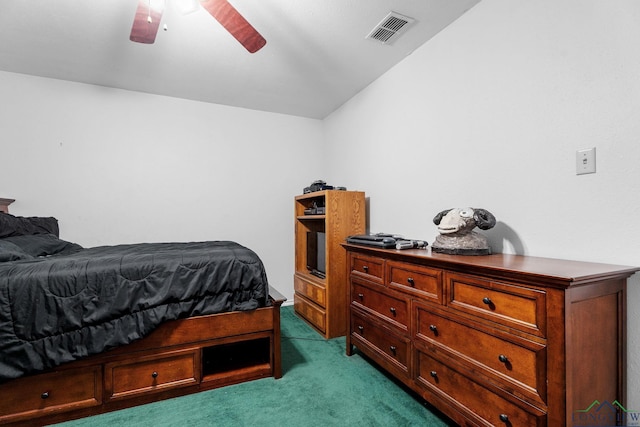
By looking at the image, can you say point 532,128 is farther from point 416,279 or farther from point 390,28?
point 390,28

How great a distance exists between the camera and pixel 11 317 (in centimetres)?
153

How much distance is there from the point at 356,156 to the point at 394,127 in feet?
2.24

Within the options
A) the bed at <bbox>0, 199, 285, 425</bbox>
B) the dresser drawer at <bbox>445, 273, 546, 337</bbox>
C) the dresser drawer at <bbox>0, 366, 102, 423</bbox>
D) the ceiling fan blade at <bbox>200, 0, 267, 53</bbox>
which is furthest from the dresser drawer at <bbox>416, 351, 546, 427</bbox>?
the ceiling fan blade at <bbox>200, 0, 267, 53</bbox>

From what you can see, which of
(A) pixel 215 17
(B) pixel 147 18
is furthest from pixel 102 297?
(A) pixel 215 17

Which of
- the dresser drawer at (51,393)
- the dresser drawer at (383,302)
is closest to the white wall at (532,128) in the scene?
the dresser drawer at (383,302)

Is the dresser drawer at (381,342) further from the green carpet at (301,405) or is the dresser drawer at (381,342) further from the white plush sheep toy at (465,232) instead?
the white plush sheep toy at (465,232)

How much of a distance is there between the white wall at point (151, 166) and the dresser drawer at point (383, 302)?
5.93 ft

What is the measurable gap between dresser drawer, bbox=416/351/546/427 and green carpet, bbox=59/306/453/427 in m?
0.22

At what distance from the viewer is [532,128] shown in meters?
1.68

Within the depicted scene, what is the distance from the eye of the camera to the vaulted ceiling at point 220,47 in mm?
1993

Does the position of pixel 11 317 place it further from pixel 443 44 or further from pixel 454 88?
pixel 443 44

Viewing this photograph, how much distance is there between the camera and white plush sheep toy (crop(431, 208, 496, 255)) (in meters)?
1.68

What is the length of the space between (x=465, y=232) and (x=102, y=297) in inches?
81.0

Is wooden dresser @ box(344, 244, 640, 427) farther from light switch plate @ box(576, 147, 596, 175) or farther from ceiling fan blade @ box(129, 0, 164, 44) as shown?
ceiling fan blade @ box(129, 0, 164, 44)
